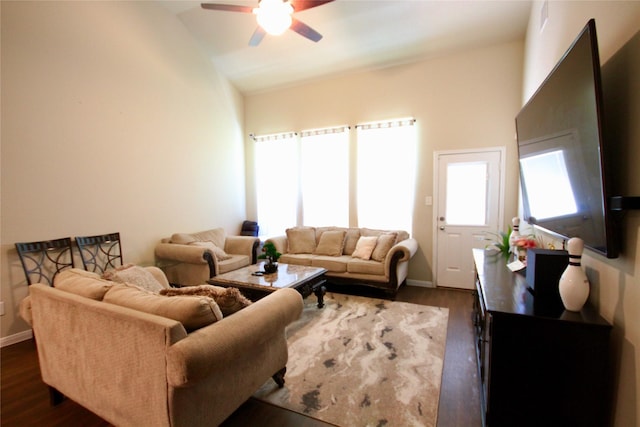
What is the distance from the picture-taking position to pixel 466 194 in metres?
3.98

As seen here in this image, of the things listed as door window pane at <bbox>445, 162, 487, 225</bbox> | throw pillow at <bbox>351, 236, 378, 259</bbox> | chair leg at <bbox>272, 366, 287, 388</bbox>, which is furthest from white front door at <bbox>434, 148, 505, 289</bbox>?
chair leg at <bbox>272, 366, 287, 388</bbox>

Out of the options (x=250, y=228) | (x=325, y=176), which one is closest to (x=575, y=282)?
(x=325, y=176)

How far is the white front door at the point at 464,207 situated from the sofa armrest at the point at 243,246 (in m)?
2.75

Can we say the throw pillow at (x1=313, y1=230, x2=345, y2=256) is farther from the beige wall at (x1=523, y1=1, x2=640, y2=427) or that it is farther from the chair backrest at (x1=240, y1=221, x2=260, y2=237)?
the beige wall at (x1=523, y1=1, x2=640, y2=427)

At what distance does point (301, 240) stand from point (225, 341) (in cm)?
332

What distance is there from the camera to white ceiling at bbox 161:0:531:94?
11.0 feet

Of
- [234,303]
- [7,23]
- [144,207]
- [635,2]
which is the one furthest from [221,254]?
[635,2]

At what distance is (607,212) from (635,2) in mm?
833

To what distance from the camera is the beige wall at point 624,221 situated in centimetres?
107

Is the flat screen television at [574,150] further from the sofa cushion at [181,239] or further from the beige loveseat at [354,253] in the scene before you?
the sofa cushion at [181,239]

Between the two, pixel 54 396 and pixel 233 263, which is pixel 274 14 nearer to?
pixel 233 263

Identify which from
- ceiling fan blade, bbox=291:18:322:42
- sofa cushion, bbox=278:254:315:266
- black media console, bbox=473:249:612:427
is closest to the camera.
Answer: black media console, bbox=473:249:612:427

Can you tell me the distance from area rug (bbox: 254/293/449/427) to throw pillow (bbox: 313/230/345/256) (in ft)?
3.61

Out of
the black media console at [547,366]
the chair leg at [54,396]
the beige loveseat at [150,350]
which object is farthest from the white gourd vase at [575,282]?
the chair leg at [54,396]
